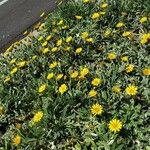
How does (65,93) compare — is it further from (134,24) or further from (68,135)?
(134,24)

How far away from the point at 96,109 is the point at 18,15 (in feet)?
21.8

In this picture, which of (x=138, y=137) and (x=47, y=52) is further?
(x=47, y=52)

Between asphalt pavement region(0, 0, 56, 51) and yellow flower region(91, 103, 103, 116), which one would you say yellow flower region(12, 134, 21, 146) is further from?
asphalt pavement region(0, 0, 56, 51)

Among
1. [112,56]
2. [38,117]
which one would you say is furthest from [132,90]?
[38,117]

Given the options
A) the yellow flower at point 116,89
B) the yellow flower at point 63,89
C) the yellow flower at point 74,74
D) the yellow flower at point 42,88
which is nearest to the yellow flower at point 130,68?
the yellow flower at point 116,89

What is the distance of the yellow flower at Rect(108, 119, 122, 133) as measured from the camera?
370cm

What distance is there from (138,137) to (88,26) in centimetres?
241

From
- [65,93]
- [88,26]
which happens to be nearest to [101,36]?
[88,26]

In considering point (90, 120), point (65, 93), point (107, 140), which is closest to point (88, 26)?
point (65, 93)

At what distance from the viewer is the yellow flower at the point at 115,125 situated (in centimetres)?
370

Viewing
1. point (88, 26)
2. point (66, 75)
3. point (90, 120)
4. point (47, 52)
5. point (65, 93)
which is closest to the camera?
point (90, 120)

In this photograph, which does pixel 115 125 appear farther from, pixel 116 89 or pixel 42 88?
pixel 42 88

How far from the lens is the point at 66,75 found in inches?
195

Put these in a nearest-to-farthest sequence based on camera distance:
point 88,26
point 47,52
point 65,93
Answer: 1. point 65,93
2. point 47,52
3. point 88,26
